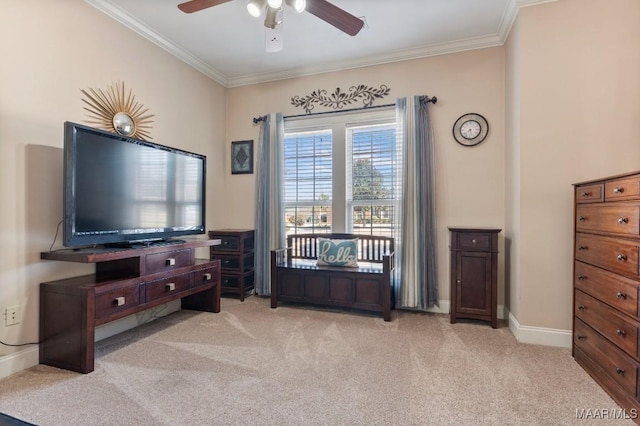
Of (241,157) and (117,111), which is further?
(241,157)

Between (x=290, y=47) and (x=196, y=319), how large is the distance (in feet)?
10.1

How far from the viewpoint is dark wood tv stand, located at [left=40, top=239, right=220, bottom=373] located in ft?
6.81

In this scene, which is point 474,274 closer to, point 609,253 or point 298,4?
point 609,253

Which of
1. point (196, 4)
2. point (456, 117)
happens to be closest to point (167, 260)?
point (196, 4)

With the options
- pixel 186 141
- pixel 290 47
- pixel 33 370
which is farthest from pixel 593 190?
pixel 33 370

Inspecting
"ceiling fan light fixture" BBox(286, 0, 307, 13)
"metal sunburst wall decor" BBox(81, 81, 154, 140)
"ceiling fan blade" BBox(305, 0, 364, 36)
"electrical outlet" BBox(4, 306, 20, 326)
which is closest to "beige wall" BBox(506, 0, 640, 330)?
"ceiling fan blade" BBox(305, 0, 364, 36)

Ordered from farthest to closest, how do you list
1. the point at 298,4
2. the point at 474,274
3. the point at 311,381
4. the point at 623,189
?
the point at 474,274
the point at 311,381
the point at 298,4
the point at 623,189

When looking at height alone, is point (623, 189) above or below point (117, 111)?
below

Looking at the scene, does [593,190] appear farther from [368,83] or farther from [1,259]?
[1,259]

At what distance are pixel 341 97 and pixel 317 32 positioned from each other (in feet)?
2.70

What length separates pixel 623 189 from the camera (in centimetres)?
176

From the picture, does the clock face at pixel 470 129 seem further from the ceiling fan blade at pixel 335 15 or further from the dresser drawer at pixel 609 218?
the ceiling fan blade at pixel 335 15

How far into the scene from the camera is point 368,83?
3.64 metres

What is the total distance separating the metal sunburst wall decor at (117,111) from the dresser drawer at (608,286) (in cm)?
386
